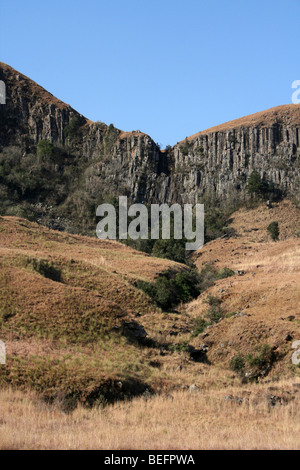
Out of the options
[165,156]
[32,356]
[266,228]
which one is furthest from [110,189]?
[32,356]

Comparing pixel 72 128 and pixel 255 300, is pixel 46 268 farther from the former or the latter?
pixel 72 128

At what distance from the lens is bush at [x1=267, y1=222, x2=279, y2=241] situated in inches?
2231

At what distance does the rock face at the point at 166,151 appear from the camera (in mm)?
72812

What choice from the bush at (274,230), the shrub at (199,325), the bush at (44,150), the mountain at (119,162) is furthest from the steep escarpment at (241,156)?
the shrub at (199,325)

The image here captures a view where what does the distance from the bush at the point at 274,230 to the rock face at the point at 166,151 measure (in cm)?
1290

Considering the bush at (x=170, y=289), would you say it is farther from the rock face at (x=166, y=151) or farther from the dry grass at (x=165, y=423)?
the rock face at (x=166, y=151)

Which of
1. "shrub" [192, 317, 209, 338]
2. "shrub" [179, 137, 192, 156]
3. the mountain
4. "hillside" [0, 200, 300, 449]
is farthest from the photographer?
"shrub" [179, 137, 192, 156]

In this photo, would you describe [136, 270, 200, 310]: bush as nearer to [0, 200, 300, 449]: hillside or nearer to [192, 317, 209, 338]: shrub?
[0, 200, 300, 449]: hillside

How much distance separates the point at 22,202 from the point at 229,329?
5517 centimetres

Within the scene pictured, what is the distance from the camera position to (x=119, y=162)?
79562mm

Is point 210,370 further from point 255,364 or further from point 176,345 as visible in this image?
point 176,345

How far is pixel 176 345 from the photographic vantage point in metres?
22.8

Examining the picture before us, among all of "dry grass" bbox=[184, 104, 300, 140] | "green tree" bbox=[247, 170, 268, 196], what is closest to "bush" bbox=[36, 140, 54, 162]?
"dry grass" bbox=[184, 104, 300, 140]

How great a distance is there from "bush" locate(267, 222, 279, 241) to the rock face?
42.3 feet
